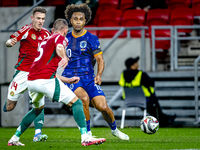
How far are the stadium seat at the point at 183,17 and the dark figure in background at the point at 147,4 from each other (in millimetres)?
Answer: 742

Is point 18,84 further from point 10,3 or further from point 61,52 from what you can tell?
point 10,3

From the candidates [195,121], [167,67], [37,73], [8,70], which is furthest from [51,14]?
[37,73]

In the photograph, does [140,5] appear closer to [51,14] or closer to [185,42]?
[185,42]

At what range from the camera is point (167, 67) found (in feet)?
38.1

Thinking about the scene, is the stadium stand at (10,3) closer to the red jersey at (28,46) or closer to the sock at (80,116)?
the red jersey at (28,46)

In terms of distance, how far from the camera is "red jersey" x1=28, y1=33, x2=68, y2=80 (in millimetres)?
5227

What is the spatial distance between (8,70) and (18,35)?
452 centimetres

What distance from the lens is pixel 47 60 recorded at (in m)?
5.29

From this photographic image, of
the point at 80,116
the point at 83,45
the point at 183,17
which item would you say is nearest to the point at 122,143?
the point at 80,116

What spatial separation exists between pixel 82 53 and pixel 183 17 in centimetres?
615

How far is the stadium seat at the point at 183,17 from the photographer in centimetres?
1155

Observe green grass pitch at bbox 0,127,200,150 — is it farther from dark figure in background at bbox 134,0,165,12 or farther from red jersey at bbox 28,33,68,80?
dark figure in background at bbox 134,0,165,12

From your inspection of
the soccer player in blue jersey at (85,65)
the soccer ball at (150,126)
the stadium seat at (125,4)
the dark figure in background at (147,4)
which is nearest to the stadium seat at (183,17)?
the dark figure in background at (147,4)

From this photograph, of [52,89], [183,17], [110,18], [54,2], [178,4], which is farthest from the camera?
[54,2]
